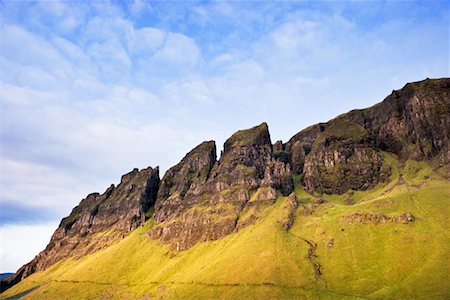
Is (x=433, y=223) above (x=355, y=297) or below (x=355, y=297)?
above

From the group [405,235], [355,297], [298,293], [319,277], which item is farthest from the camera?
[405,235]

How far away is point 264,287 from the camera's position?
164125 mm

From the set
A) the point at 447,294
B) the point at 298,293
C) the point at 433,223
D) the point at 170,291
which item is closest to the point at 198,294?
the point at 170,291

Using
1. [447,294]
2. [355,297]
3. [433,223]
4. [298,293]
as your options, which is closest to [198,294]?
[298,293]

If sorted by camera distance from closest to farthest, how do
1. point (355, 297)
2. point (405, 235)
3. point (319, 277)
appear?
point (355, 297)
point (319, 277)
point (405, 235)

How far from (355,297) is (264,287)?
3997 centimetres

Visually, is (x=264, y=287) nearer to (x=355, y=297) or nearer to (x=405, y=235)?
(x=355, y=297)

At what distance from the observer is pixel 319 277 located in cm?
16662

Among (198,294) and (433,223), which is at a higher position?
(433,223)

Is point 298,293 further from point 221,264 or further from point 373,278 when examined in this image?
point 221,264

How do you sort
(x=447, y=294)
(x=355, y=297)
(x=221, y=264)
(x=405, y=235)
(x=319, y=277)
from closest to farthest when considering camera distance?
(x=447, y=294) → (x=355, y=297) → (x=319, y=277) → (x=405, y=235) → (x=221, y=264)

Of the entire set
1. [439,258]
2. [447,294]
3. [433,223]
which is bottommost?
[447,294]

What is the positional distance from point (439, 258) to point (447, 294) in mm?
25655

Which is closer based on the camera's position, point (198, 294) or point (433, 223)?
point (198, 294)
